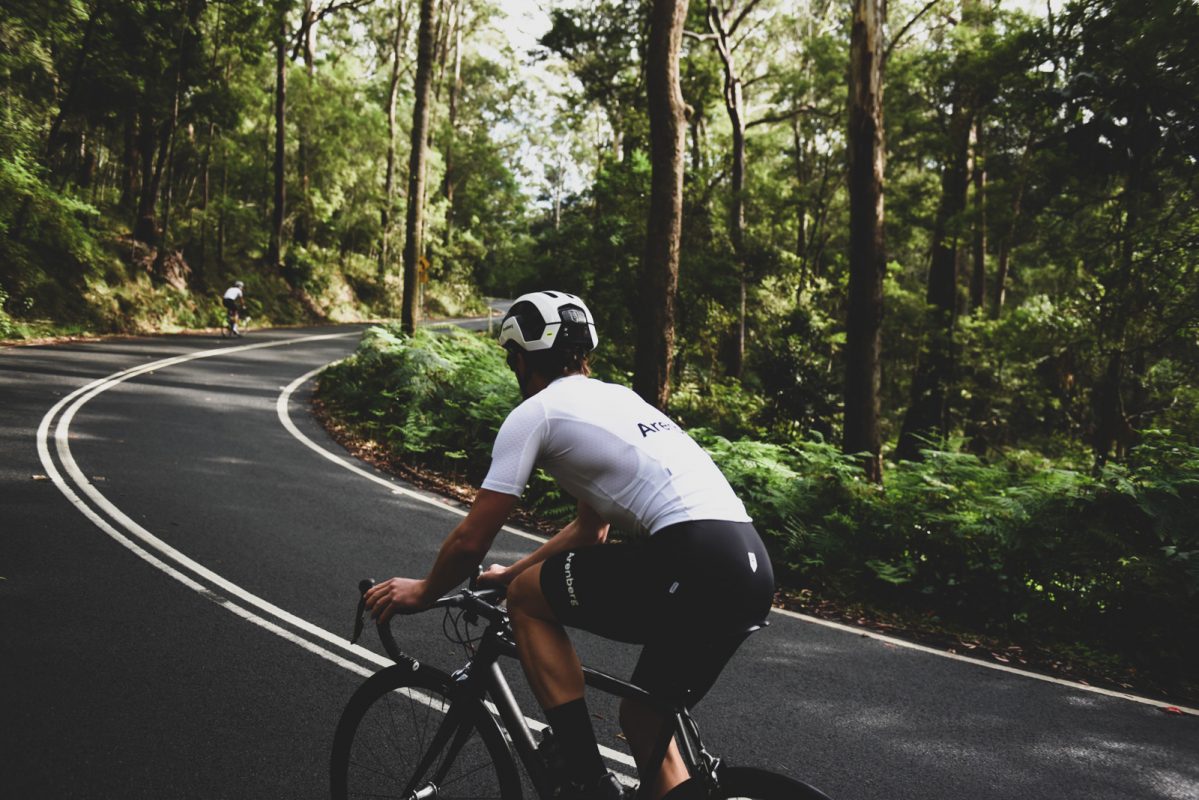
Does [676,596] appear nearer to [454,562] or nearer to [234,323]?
[454,562]

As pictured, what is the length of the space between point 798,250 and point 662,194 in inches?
958

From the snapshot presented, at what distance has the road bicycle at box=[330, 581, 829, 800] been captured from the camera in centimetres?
237

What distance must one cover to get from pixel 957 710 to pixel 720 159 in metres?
24.1

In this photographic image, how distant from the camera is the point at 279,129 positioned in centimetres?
3288

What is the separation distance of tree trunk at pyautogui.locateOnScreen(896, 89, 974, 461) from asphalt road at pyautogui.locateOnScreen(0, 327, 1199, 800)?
1479cm

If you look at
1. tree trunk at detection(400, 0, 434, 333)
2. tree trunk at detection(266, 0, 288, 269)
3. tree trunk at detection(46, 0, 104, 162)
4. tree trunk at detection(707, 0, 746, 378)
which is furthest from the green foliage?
tree trunk at detection(266, 0, 288, 269)

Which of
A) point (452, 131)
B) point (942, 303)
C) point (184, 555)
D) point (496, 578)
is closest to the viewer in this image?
point (496, 578)

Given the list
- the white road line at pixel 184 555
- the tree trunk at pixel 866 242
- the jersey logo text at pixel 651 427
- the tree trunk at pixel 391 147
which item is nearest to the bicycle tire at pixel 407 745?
the white road line at pixel 184 555

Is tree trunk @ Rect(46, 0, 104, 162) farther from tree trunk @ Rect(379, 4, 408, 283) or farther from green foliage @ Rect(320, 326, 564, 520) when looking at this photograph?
tree trunk @ Rect(379, 4, 408, 283)

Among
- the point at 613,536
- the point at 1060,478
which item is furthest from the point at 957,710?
the point at 613,536

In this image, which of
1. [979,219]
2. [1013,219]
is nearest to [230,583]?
[1013,219]

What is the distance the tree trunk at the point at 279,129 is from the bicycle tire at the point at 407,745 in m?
31.2

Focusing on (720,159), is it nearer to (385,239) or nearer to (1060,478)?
(1060,478)

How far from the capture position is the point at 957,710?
5074 mm
